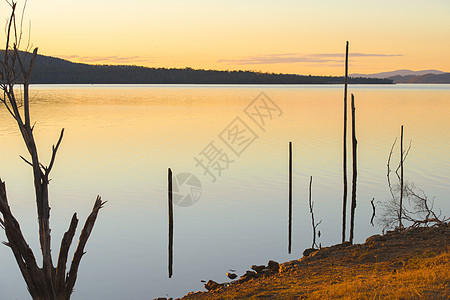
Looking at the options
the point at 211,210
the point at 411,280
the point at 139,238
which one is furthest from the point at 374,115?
the point at 411,280

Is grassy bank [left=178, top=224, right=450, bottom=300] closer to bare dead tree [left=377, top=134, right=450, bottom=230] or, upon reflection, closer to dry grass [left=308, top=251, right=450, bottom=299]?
dry grass [left=308, top=251, right=450, bottom=299]

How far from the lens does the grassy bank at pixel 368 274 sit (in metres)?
10.6

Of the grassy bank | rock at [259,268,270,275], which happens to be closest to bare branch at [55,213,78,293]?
the grassy bank

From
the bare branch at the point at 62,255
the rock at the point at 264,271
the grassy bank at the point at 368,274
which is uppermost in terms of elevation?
the bare branch at the point at 62,255

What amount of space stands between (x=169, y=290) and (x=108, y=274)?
269 cm

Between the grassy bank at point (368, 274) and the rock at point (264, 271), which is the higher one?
the grassy bank at point (368, 274)

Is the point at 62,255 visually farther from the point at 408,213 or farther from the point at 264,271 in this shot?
the point at 408,213

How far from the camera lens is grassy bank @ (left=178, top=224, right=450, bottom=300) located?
1058cm

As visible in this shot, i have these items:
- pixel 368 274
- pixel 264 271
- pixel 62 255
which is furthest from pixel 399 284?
pixel 62 255

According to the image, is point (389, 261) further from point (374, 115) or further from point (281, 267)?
point (374, 115)

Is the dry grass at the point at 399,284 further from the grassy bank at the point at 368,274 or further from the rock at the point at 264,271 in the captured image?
the rock at the point at 264,271

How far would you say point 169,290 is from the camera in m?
17.0

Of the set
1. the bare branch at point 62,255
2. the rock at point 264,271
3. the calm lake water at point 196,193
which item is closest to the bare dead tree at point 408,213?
the calm lake water at point 196,193

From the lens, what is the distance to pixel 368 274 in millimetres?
13086
